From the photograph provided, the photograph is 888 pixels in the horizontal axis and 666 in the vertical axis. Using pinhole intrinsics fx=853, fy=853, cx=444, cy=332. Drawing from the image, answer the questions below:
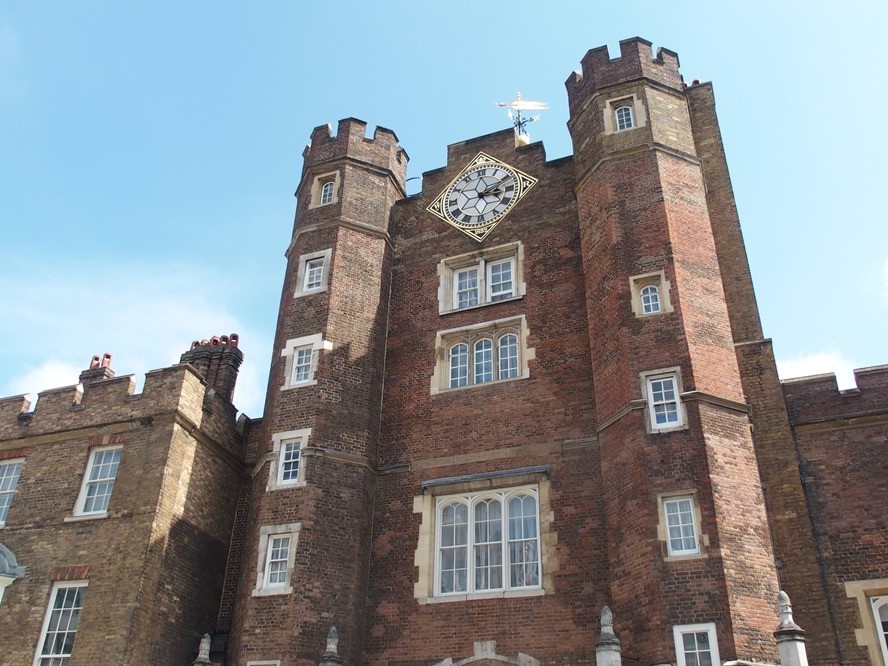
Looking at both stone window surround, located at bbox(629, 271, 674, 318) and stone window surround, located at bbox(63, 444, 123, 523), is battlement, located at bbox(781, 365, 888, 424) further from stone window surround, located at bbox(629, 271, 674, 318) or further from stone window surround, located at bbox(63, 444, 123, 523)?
stone window surround, located at bbox(63, 444, 123, 523)

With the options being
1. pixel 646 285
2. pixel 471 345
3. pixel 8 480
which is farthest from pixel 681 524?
pixel 8 480

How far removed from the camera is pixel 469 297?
22.9m

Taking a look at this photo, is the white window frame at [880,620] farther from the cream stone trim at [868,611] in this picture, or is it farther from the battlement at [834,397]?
the battlement at [834,397]

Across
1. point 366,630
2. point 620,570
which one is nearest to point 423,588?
point 366,630

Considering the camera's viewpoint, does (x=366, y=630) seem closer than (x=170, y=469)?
Yes

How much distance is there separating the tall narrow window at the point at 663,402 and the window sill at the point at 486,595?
4.10 m

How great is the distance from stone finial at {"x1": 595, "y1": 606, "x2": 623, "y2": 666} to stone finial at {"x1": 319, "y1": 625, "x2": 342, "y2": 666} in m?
5.10

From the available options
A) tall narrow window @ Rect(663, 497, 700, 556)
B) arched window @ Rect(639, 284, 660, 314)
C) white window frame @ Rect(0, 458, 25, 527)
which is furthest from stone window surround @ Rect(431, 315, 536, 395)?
white window frame @ Rect(0, 458, 25, 527)

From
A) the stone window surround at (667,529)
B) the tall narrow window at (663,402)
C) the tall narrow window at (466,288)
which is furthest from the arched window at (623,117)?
the stone window surround at (667,529)

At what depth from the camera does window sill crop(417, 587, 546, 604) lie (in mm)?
17344

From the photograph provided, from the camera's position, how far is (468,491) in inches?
757

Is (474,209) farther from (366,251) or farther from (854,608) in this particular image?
(854,608)

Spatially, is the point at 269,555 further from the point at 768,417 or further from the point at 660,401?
the point at 768,417

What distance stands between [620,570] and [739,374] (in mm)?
5157
